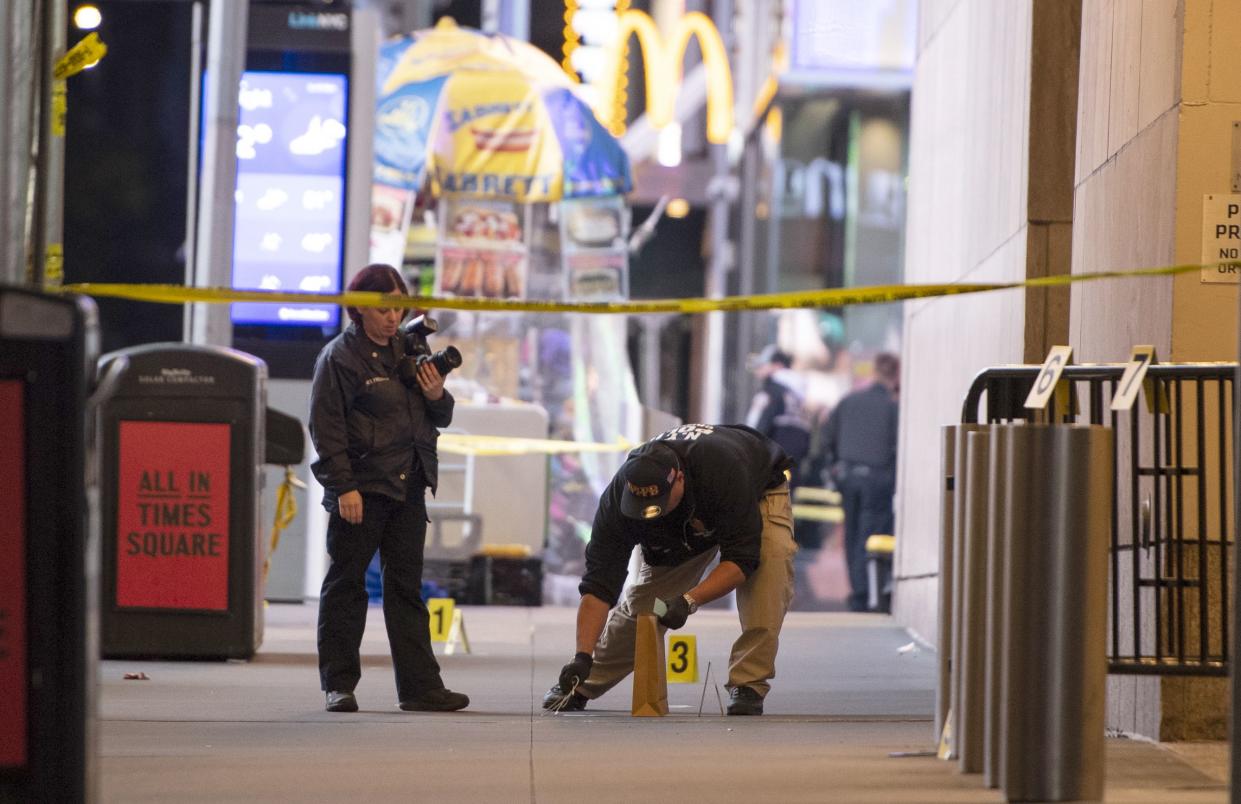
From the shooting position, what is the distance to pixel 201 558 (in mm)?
9844

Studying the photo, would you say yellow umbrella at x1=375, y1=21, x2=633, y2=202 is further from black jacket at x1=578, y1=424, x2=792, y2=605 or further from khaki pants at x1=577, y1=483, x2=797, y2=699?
black jacket at x1=578, y1=424, x2=792, y2=605

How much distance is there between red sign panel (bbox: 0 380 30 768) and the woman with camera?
348cm

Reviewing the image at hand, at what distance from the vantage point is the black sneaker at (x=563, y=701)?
8.03 meters

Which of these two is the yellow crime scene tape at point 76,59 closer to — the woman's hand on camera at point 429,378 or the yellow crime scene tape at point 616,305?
the yellow crime scene tape at point 616,305

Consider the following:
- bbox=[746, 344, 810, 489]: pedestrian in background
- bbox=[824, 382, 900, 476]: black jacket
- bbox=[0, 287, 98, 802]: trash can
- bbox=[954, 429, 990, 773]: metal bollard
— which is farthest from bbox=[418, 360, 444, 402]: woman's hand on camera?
bbox=[746, 344, 810, 489]: pedestrian in background

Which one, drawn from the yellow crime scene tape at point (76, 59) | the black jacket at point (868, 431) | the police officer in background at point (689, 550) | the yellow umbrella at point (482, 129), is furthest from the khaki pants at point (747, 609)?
the yellow umbrella at point (482, 129)

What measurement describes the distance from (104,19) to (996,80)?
9.29 meters

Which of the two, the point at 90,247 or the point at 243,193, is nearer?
the point at 243,193

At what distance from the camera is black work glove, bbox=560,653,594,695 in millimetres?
8016

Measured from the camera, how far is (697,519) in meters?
8.10

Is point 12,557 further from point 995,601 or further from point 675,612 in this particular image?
point 675,612

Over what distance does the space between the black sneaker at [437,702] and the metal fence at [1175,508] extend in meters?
2.42

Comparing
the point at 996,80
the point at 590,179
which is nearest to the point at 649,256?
the point at 590,179

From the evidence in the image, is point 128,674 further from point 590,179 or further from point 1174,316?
point 590,179
